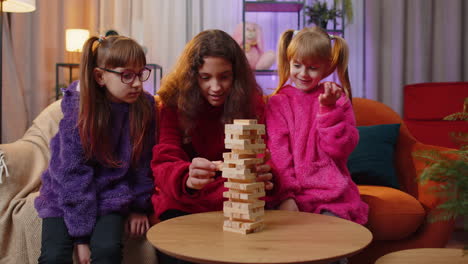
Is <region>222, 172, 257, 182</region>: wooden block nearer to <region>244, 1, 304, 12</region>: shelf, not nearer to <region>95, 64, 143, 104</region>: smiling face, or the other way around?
<region>95, 64, 143, 104</region>: smiling face

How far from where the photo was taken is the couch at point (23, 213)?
178 centimetres

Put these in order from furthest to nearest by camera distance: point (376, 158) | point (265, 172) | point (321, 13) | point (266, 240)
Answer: point (321, 13) < point (376, 158) < point (265, 172) < point (266, 240)

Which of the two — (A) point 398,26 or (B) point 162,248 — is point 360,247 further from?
(A) point 398,26

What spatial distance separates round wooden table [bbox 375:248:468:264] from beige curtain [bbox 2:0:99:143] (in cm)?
328

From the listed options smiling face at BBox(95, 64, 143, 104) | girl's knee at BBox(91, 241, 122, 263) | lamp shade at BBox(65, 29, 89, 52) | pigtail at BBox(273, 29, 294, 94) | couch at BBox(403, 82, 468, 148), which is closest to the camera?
girl's knee at BBox(91, 241, 122, 263)

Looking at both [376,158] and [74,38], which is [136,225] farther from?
[74,38]

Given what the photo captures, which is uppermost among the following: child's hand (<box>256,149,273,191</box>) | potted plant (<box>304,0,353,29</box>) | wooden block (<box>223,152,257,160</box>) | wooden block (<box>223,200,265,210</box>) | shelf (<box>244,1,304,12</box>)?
shelf (<box>244,1,304,12</box>)

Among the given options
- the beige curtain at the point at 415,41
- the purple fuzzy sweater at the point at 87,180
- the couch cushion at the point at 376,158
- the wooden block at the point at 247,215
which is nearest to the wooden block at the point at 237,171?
the wooden block at the point at 247,215

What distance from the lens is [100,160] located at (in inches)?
67.9

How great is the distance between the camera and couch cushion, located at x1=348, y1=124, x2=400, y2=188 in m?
2.28

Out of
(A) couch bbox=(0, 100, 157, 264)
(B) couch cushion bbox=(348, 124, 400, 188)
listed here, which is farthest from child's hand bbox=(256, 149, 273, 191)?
(B) couch cushion bbox=(348, 124, 400, 188)

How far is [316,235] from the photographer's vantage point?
3.85 feet

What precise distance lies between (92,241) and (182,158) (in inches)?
16.8

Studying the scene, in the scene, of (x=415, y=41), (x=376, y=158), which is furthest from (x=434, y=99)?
(x=415, y=41)
